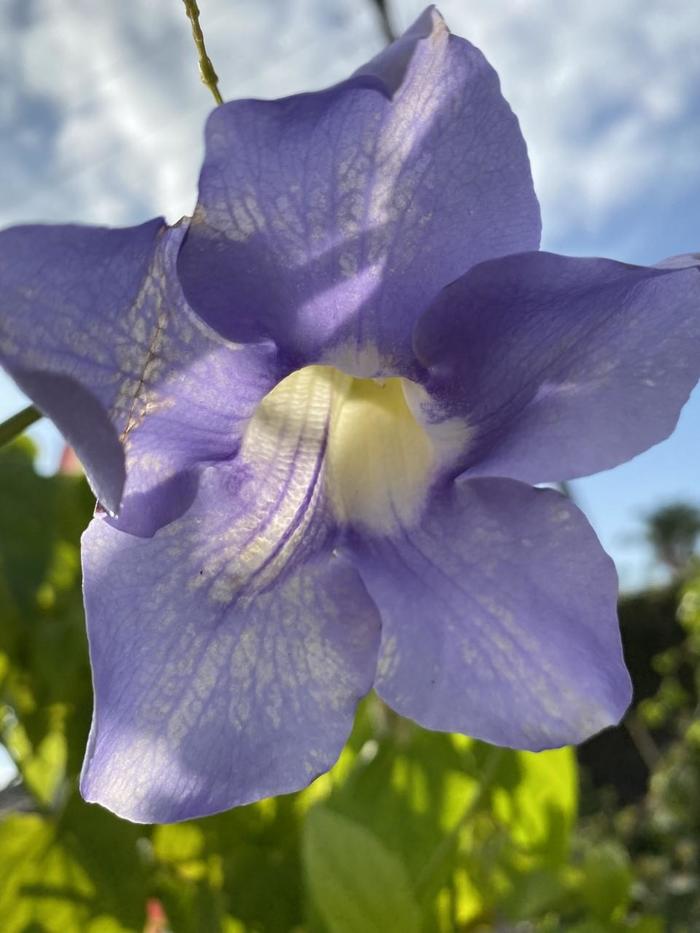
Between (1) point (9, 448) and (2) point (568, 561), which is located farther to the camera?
(1) point (9, 448)

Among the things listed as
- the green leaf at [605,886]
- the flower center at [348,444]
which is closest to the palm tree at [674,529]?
the green leaf at [605,886]

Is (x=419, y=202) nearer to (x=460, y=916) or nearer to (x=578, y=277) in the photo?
(x=578, y=277)

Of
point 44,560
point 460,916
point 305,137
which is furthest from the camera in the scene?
point 460,916

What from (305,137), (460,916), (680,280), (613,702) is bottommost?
(460,916)

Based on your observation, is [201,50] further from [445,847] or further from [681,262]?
[445,847]

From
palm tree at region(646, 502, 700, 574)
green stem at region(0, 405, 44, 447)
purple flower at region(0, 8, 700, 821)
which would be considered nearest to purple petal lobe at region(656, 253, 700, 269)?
purple flower at region(0, 8, 700, 821)

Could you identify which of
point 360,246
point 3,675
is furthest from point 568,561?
point 3,675
